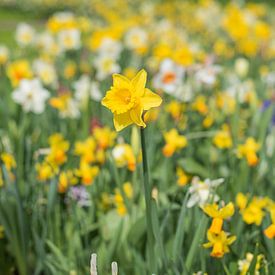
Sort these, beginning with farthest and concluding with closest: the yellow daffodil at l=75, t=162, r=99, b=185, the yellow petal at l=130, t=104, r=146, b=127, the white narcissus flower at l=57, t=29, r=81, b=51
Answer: the white narcissus flower at l=57, t=29, r=81, b=51 < the yellow daffodil at l=75, t=162, r=99, b=185 < the yellow petal at l=130, t=104, r=146, b=127

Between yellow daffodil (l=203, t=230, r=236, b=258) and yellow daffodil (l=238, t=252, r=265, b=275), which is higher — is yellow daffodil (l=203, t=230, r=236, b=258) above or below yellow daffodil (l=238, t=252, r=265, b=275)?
Result: above

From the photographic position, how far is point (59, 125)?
2654mm

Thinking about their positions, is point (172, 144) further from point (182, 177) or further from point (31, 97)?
point (31, 97)

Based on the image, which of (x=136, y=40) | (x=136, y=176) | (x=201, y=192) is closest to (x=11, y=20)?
(x=136, y=40)

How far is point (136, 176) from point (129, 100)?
0.82m

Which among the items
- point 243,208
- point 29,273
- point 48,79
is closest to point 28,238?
point 29,273

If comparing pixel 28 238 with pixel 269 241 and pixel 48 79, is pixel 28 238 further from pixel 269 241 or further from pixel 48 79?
pixel 48 79

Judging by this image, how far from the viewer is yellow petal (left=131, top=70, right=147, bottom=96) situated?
1.13 meters

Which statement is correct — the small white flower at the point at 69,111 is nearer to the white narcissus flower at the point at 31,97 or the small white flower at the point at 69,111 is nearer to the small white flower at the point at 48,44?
the white narcissus flower at the point at 31,97

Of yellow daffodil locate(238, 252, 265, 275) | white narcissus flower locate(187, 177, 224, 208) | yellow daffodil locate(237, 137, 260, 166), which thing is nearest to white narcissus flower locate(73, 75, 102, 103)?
yellow daffodil locate(237, 137, 260, 166)

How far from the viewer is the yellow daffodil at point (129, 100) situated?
1.12 m

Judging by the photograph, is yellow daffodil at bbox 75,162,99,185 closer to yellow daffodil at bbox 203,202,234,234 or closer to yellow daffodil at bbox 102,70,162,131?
yellow daffodil at bbox 203,202,234,234

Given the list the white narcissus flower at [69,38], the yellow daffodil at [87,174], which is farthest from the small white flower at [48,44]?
the yellow daffodil at [87,174]

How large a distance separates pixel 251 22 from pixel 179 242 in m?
4.34
